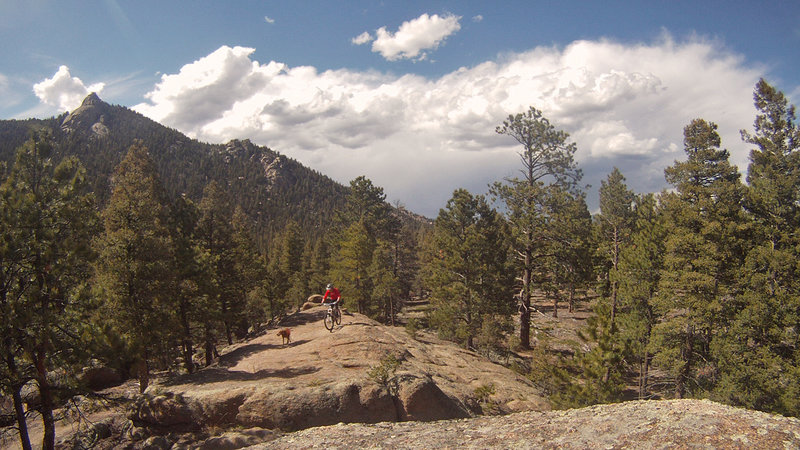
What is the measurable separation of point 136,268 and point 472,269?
18.5 metres

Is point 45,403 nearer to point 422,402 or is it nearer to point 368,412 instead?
point 368,412

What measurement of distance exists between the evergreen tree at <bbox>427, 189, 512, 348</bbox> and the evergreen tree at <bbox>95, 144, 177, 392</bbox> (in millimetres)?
16578

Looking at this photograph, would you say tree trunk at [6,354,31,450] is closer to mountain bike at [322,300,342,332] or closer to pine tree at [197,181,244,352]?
mountain bike at [322,300,342,332]

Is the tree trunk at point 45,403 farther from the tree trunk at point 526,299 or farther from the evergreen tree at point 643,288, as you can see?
the tree trunk at point 526,299

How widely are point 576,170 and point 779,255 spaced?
12.4m

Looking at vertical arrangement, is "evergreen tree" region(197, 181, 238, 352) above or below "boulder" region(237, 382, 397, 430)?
above

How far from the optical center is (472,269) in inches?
1025

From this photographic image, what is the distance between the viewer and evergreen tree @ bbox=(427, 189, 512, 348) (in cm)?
2598

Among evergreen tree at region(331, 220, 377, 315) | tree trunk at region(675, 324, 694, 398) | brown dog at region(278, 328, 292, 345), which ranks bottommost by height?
tree trunk at region(675, 324, 694, 398)

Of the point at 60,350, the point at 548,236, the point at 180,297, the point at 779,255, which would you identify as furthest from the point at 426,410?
the point at 548,236

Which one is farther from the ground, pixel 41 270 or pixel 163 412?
pixel 41 270

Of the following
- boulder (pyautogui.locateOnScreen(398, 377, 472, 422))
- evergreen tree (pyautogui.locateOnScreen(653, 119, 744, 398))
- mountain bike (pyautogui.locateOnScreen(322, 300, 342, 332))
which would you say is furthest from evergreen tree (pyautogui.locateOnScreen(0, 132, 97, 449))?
evergreen tree (pyautogui.locateOnScreen(653, 119, 744, 398))

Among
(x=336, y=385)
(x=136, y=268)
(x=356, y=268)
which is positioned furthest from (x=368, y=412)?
(x=356, y=268)

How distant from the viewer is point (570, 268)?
27047 millimetres
